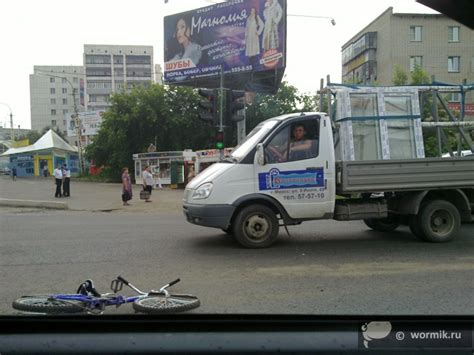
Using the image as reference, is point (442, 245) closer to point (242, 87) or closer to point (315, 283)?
point (315, 283)

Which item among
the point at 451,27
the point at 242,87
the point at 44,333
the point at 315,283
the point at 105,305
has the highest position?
the point at 242,87

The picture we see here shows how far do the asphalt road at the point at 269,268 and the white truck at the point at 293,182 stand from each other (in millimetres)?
569

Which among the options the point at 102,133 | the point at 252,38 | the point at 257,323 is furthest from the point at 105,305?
the point at 102,133

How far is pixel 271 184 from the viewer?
7.45m

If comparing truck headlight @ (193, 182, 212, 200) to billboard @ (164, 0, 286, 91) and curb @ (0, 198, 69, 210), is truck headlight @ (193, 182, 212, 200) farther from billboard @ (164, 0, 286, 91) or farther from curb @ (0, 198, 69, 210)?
billboard @ (164, 0, 286, 91)

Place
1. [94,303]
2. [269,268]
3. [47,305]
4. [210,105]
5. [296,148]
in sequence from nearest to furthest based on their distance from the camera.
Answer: [47,305], [94,303], [269,268], [296,148], [210,105]

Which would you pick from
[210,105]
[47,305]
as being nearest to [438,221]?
[47,305]

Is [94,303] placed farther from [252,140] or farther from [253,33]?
[253,33]

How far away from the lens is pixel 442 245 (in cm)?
780

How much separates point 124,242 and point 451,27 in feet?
24.3

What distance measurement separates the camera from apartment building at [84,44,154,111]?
329 ft

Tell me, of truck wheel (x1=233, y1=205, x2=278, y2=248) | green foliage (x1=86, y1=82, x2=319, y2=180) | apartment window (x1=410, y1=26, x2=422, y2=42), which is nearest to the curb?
truck wheel (x1=233, y1=205, x2=278, y2=248)

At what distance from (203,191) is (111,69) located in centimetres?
10255

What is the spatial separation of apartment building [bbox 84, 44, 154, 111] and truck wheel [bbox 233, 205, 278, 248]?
3748 inches
